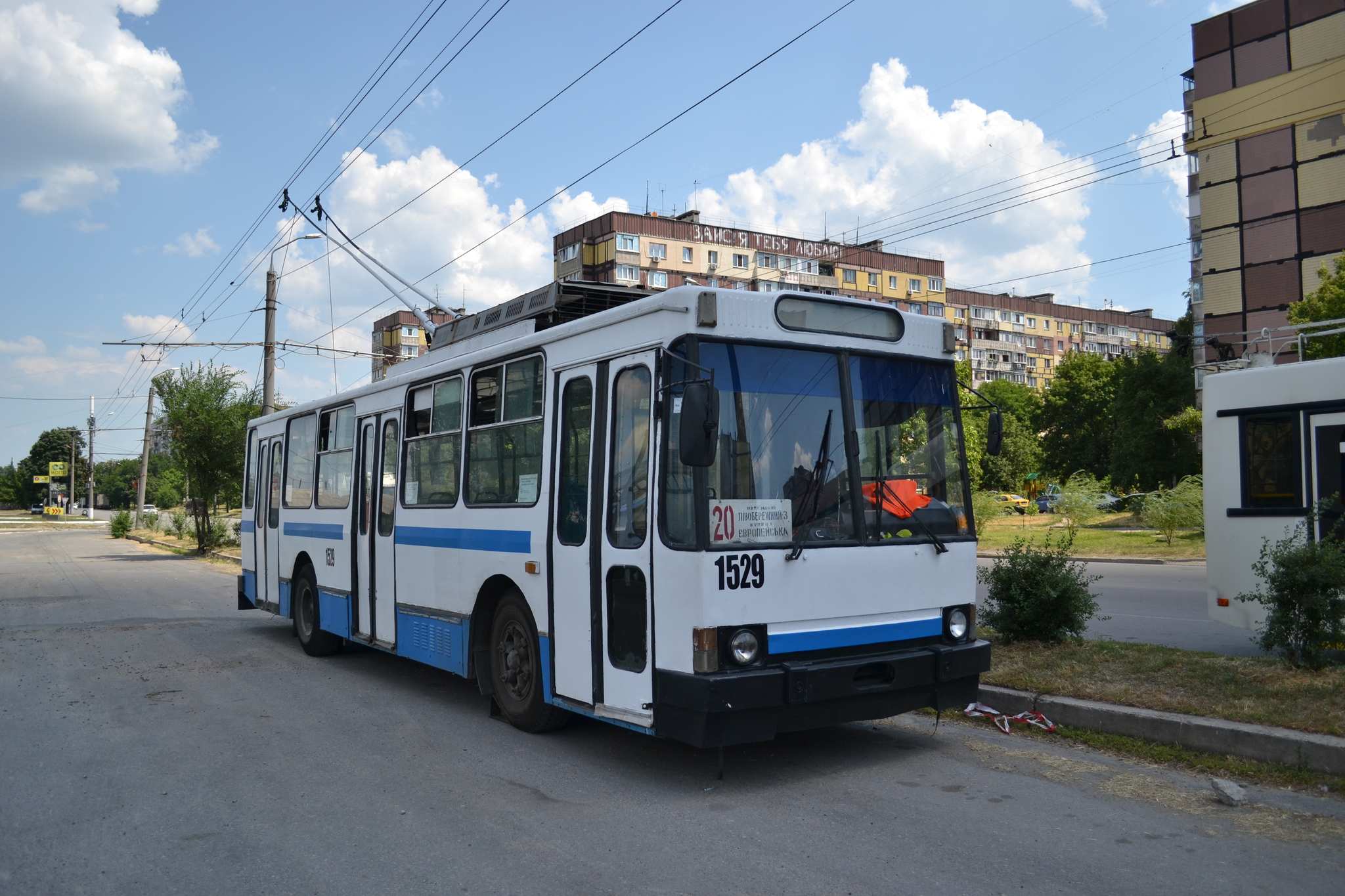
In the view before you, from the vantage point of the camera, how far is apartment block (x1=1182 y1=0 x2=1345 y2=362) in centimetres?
4459

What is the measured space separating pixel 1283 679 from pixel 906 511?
3.05 metres

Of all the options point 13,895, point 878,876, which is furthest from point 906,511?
point 13,895

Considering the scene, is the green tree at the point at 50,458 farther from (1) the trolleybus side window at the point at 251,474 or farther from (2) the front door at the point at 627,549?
(2) the front door at the point at 627,549

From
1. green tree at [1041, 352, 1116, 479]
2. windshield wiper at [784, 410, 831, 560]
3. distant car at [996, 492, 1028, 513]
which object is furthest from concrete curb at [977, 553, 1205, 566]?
green tree at [1041, 352, 1116, 479]

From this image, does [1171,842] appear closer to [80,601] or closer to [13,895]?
[13,895]

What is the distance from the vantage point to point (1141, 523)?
3447 centimetres

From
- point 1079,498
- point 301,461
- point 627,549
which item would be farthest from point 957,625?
point 1079,498

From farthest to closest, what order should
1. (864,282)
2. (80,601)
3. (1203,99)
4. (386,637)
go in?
1. (864,282)
2. (1203,99)
3. (80,601)
4. (386,637)

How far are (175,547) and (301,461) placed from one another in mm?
32369

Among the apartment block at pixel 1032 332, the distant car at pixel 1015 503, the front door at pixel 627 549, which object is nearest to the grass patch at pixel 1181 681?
the front door at pixel 627 549

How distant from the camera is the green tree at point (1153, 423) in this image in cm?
5241

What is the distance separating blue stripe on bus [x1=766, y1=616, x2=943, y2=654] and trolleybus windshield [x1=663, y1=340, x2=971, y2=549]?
0.51 meters

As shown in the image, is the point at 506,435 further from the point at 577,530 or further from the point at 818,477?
the point at 818,477

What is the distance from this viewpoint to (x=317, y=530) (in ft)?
36.8
